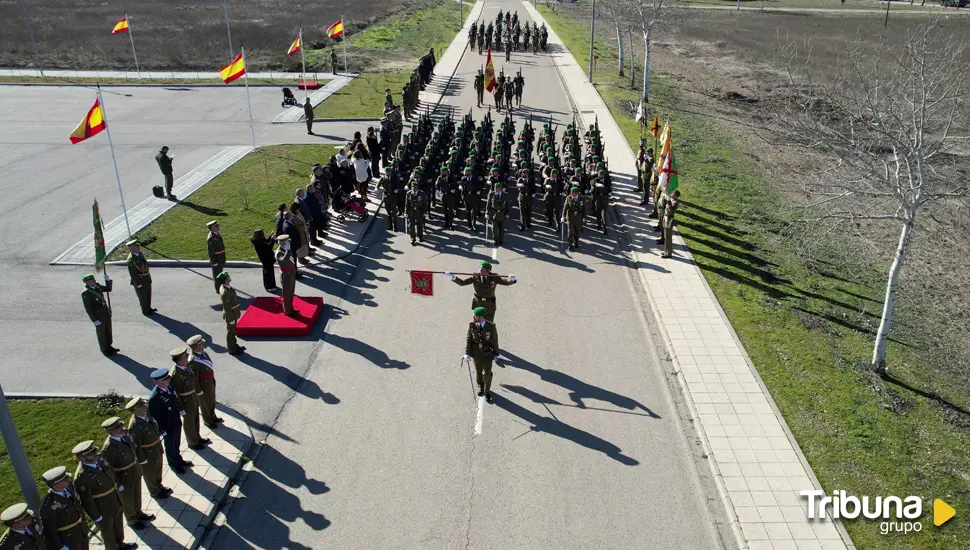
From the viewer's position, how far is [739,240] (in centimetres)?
1842

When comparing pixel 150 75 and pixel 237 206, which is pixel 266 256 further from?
pixel 150 75

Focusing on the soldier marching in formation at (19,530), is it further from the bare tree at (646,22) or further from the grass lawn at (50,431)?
the bare tree at (646,22)

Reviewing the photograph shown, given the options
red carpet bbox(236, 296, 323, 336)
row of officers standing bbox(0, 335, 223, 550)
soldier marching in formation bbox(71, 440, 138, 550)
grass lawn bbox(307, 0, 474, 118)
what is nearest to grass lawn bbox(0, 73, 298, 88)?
grass lawn bbox(307, 0, 474, 118)

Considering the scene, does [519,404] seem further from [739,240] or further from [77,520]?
[739,240]

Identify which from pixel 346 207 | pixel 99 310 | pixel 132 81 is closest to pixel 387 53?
pixel 132 81

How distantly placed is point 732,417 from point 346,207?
12.6m

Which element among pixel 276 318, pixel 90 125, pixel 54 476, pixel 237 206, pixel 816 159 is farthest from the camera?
pixel 816 159

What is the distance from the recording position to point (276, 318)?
46.2ft

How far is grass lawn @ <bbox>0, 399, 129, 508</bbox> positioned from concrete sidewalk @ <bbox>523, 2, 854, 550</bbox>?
976 cm

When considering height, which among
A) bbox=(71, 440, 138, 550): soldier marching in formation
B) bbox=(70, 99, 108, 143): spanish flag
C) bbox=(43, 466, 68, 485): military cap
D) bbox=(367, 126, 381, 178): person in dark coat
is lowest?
bbox=(71, 440, 138, 550): soldier marching in formation

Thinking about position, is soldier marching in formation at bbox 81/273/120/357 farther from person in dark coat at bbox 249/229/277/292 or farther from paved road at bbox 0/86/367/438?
person in dark coat at bbox 249/229/277/292

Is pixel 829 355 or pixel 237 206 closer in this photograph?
pixel 829 355

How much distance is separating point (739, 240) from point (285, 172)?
49.3 feet

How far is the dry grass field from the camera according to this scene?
44.9 meters
